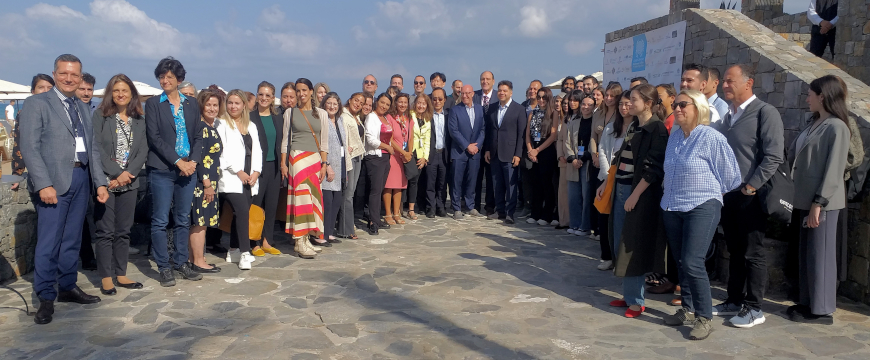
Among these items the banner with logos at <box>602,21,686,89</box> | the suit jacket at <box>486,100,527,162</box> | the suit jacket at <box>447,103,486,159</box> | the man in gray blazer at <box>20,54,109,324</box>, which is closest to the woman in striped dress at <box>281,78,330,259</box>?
the man in gray blazer at <box>20,54,109,324</box>

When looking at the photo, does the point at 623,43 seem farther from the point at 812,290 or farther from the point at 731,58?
the point at 812,290

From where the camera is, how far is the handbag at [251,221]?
6391 millimetres

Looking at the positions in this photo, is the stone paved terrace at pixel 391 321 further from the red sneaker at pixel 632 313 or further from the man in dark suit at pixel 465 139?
the man in dark suit at pixel 465 139

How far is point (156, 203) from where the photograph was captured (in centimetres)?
530

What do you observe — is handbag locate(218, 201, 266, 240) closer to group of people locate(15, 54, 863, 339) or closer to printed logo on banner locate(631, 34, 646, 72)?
group of people locate(15, 54, 863, 339)

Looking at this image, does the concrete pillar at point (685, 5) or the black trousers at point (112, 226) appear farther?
the concrete pillar at point (685, 5)

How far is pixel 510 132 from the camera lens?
8.91m

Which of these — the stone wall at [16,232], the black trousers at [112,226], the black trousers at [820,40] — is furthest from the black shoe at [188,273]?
the black trousers at [820,40]

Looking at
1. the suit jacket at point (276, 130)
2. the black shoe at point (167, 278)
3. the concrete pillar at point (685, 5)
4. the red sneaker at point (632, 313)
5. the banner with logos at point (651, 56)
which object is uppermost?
the concrete pillar at point (685, 5)

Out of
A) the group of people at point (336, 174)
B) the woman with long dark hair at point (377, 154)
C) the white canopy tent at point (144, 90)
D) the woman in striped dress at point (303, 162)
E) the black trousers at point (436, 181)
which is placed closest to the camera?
the group of people at point (336, 174)

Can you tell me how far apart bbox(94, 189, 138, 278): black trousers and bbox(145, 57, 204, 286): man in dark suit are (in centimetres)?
24

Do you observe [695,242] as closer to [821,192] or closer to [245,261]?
[821,192]

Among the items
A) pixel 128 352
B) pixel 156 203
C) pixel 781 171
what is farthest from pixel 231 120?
pixel 781 171

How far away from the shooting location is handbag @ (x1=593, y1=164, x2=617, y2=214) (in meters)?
4.92
